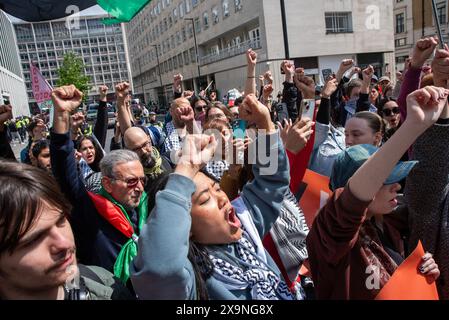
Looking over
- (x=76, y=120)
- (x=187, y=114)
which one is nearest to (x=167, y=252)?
(x=187, y=114)

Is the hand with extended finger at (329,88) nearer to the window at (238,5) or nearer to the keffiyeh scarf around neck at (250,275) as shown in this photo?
the keffiyeh scarf around neck at (250,275)

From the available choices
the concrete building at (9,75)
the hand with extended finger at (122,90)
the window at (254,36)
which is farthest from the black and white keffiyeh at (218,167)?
the concrete building at (9,75)

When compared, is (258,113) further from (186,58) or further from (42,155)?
(186,58)

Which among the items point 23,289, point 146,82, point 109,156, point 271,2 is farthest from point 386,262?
point 146,82

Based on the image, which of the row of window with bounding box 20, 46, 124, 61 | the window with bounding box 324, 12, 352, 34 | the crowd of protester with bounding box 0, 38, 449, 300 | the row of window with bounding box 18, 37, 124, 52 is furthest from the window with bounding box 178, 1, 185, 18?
the row of window with bounding box 18, 37, 124, 52

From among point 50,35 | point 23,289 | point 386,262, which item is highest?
point 50,35

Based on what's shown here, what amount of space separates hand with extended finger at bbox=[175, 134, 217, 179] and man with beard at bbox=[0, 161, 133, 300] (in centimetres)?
43

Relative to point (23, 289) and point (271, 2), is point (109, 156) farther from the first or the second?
point (271, 2)

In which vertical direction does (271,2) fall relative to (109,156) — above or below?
above

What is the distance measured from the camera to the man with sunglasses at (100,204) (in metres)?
1.95

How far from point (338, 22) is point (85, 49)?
76.6 meters

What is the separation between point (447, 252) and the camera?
6.09 feet

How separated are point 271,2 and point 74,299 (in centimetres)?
2648

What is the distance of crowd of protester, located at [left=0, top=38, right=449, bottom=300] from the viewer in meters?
1.11
